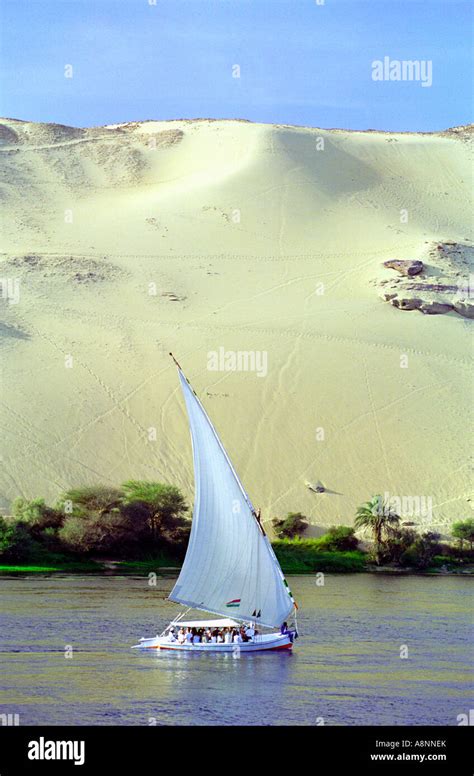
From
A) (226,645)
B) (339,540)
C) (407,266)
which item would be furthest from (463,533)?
(407,266)

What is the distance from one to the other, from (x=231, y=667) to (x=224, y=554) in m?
2.47

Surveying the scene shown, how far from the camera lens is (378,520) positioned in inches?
1805

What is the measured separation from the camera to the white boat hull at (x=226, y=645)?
27578 millimetres

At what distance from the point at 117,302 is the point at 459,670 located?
40.3m

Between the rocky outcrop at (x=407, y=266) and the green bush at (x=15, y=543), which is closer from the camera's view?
the green bush at (x=15, y=543)

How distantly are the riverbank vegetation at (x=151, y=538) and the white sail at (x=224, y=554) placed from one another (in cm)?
1524

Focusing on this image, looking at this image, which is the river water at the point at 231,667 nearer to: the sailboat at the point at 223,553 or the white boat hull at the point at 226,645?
the white boat hull at the point at 226,645

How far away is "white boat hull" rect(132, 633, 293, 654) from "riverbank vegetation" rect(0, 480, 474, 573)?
1431 centimetres

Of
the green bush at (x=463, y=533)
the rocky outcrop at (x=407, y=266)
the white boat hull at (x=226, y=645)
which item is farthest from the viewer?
the rocky outcrop at (x=407, y=266)

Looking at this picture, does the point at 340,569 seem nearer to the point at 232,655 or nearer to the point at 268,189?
the point at 232,655

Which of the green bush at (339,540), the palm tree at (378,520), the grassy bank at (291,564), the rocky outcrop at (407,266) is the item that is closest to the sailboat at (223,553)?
the grassy bank at (291,564)

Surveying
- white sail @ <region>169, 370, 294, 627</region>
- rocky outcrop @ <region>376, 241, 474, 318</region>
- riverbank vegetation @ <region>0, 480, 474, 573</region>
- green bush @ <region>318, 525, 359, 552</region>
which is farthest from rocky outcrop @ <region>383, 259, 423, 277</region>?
white sail @ <region>169, 370, 294, 627</region>

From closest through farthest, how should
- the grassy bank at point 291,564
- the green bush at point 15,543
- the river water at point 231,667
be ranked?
1. the river water at point 231,667
2. the green bush at point 15,543
3. the grassy bank at point 291,564
